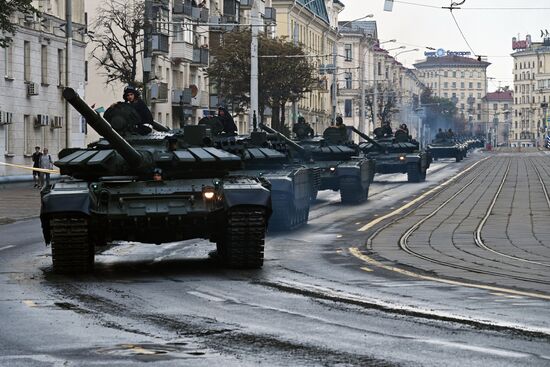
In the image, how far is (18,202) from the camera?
40719mm

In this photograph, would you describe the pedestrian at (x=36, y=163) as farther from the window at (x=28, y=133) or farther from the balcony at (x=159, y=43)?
the balcony at (x=159, y=43)

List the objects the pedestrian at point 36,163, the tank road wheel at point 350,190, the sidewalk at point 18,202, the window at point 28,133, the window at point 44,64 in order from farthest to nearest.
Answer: the window at point 44,64
the window at point 28,133
the pedestrian at point 36,163
the tank road wheel at point 350,190
the sidewalk at point 18,202

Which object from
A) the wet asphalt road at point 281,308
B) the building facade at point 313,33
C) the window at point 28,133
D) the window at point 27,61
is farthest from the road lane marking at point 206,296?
the building facade at point 313,33

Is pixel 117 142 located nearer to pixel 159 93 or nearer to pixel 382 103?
pixel 159 93

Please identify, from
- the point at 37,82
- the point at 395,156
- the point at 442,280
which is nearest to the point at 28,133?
the point at 37,82

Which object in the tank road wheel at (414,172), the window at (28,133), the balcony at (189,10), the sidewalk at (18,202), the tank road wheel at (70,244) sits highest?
the balcony at (189,10)

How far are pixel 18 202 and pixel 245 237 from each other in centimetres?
2427

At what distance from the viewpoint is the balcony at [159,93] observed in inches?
2740

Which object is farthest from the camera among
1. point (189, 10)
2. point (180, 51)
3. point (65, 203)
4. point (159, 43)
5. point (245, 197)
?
point (180, 51)

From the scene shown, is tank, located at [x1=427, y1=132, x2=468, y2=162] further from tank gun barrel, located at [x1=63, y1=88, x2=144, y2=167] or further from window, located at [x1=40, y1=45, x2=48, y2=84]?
tank gun barrel, located at [x1=63, y1=88, x2=144, y2=167]

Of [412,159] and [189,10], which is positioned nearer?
[412,159]

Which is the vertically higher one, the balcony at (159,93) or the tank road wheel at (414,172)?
the balcony at (159,93)

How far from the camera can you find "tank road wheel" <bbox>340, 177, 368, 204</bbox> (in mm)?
37219

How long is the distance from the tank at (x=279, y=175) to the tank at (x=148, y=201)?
17.9 ft
